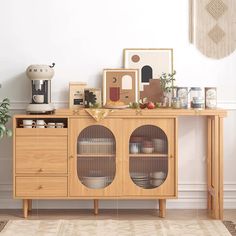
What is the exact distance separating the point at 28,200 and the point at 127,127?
101cm

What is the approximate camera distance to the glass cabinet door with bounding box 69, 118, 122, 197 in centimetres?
459

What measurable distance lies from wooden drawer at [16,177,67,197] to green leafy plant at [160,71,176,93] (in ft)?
3.51

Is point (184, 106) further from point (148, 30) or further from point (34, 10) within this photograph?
point (34, 10)

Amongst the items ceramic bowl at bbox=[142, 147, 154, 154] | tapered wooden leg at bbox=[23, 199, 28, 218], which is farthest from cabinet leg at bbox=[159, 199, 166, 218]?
tapered wooden leg at bbox=[23, 199, 28, 218]

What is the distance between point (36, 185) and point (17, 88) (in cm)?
85

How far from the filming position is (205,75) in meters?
4.97

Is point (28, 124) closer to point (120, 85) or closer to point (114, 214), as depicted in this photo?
point (120, 85)

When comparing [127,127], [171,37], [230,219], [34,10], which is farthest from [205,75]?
[34,10]

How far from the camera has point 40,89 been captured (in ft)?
15.5

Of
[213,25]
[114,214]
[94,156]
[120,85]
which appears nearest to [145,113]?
[120,85]

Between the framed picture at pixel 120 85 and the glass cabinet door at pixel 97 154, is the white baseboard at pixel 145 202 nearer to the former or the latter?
the glass cabinet door at pixel 97 154

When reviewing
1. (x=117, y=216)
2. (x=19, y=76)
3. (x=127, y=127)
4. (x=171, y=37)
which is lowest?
(x=117, y=216)

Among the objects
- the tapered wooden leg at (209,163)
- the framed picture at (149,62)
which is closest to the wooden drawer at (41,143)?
the framed picture at (149,62)

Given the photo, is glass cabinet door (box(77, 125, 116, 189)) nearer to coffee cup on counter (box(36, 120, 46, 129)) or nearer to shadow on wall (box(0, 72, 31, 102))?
coffee cup on counter (box(36, 120, 46, 129))
